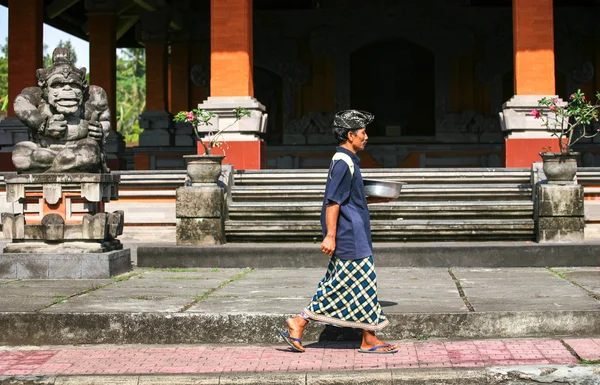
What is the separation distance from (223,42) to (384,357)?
10332mm

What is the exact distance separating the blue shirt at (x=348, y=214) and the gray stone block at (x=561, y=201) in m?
5.60

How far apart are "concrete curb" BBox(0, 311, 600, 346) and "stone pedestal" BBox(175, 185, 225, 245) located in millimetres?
4580

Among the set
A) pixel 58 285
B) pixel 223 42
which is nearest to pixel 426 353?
pixel 58 285

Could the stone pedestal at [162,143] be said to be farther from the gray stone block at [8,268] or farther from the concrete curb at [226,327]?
the concrete curb at [226,327]

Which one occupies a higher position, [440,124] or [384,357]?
[440,124]

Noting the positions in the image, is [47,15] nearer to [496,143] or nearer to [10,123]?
[10,123]

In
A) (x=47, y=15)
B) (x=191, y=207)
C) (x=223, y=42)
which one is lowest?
(x=191, y=207)

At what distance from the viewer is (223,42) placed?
15.9 meters

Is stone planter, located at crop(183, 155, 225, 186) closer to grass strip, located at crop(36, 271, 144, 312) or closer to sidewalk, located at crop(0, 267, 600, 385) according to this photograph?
grass strip, located at crop(36, 271, 144, 312)

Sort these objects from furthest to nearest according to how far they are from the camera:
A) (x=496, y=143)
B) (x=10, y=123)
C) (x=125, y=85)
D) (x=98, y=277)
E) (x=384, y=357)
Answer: (x=125, y=85), (x=496, y=143), (x=10, y=123), (x=98, y=277), (x=384, y=357)

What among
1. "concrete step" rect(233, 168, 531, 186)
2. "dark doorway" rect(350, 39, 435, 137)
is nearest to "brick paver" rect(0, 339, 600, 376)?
"concrete step" rect(233, 168, 531, 186)

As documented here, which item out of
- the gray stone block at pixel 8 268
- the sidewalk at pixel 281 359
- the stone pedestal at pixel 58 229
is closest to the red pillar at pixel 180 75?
the stone pedestal at pixel 58 229

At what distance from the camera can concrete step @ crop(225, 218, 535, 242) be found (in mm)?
11812

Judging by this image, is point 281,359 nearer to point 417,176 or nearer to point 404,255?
point 404,255
